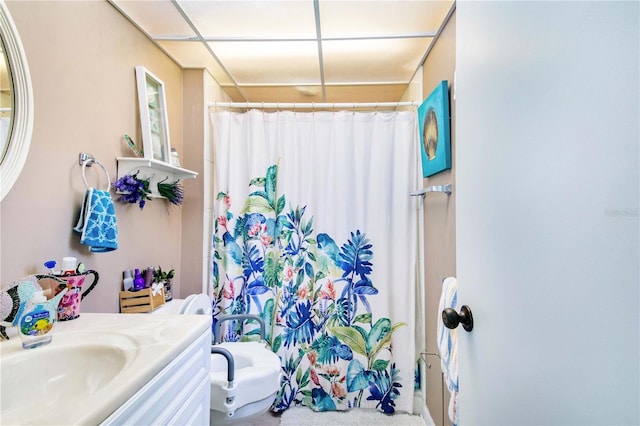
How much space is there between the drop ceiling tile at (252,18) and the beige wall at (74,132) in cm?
37

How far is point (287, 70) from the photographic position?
192cm

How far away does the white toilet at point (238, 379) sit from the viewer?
→ 1242mm

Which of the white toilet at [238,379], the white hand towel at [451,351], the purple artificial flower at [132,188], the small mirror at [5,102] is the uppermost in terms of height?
the small mirror at [5,102]

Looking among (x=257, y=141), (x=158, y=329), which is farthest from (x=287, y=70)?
(x=158, y=329)

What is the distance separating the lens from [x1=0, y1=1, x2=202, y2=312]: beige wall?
0.95 metres

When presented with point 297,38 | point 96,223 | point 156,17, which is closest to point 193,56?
point 156,17

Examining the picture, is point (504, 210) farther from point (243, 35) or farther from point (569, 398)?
point (243, 35)

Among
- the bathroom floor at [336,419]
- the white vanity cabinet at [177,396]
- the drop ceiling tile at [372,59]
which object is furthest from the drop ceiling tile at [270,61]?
the bathroom floor at [336,419]

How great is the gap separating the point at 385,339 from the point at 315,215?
0.91m

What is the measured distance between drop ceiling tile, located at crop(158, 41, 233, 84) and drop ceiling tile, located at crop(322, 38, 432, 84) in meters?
0.71

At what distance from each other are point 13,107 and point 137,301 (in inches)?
35.2

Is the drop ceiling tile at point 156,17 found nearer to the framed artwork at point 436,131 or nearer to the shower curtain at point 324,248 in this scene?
the shower curtain at point 324,248

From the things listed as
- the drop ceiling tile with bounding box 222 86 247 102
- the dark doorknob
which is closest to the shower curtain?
the drop ceiling tile with bounding box 222 86 247 102

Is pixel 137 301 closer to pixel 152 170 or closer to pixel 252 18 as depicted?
pixel 152 170
